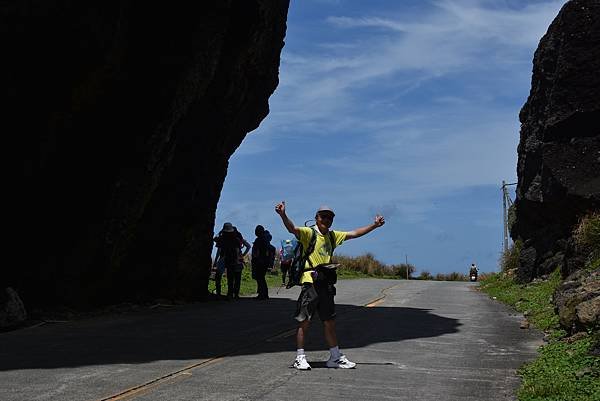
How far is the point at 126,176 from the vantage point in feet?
55.7

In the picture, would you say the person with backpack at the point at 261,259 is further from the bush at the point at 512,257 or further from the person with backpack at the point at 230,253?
the bush at the point at 512,257

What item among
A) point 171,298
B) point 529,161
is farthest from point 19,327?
point 529,161

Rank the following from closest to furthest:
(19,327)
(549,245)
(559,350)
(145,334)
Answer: (559,350) → (145,334) → (19,327) → (549,245)

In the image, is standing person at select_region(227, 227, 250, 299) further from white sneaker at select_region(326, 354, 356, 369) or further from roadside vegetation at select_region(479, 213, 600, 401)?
white sneaker at select_region(326, 354, 356, 369)

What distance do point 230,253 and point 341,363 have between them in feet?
40.6

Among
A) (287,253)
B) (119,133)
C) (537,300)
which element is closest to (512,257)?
(287,253)

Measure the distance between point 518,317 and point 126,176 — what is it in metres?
9.22

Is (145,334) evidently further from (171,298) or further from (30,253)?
(171,298)

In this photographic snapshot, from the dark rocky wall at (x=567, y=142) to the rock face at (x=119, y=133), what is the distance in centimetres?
888

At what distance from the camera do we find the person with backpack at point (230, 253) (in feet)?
69.4

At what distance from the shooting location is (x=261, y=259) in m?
21.4

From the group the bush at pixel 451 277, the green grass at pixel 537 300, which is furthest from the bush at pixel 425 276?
the green grass at pixel 537 300

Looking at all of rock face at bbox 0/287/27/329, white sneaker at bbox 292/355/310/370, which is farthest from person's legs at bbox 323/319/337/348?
rock face at bbox 0/287/27/329

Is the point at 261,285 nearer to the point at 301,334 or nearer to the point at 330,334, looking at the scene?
the point at 330,334
